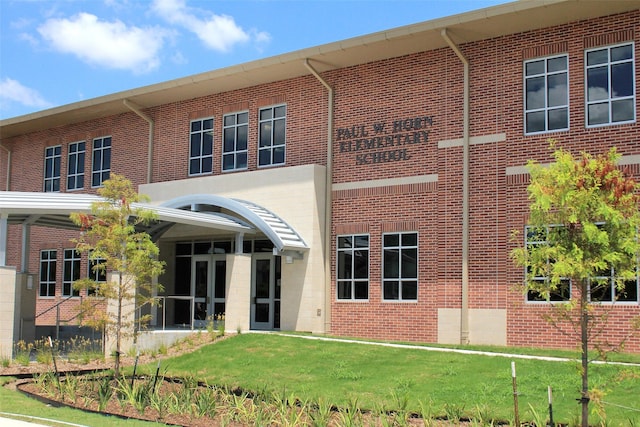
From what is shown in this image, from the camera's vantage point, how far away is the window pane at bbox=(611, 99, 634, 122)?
56.7 ft

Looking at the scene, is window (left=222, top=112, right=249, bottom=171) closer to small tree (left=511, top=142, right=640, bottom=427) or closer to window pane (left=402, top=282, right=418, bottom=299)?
window pane (left=402, top=282, right=418, bottom=299)

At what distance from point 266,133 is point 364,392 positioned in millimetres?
11964

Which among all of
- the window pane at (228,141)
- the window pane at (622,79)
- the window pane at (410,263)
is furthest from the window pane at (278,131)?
the window pane at (622,79)

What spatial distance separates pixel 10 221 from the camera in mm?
21641

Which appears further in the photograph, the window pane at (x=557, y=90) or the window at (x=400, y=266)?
the window at (x=400, y=266)

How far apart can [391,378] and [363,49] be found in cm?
976

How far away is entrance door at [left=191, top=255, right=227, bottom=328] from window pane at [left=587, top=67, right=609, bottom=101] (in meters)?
12.3

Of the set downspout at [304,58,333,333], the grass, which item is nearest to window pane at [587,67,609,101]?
the grass

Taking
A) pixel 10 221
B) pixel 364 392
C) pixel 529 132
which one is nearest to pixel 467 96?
pixel 529 132

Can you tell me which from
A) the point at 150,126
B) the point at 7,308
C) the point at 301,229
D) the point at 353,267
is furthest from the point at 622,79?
the point at 150,126

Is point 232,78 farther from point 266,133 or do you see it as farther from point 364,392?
point 364,392

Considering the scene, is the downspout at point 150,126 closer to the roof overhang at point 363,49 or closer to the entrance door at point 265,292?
the roof overhang at point 363,49

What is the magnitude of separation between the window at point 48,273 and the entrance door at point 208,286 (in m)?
7.18

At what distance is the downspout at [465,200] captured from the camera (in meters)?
18.8
